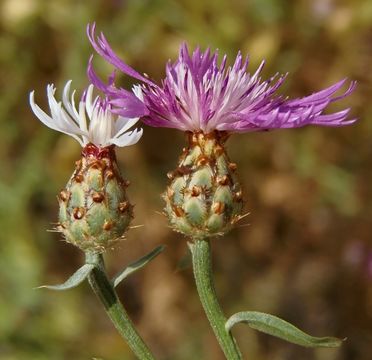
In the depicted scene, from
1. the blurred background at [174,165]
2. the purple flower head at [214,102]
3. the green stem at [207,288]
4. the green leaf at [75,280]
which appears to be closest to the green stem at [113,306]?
the green leaf at [75,280]

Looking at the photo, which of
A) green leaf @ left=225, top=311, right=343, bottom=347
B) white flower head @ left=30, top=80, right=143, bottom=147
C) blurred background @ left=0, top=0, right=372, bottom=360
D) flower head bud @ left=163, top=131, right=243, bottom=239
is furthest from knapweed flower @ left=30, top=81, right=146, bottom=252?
blurred background @ left=0, top=0, right=372, bottom=360

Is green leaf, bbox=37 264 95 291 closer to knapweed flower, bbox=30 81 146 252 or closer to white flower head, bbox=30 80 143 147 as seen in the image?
knapweed flower, bbox=30 81 146 252

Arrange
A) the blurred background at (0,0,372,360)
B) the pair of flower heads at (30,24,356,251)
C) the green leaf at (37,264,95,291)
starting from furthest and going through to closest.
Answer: the blurred background at (0,0,372,360)
the pair of flower heads at (30,24,356,251)
the green leaf at (37,264,95,291)

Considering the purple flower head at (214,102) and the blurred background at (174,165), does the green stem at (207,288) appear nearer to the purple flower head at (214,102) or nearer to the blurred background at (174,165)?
the purple flower head at (214,102)

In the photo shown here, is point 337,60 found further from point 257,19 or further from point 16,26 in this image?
point 16,26

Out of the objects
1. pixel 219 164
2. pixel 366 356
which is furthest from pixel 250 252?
pixel 219 164

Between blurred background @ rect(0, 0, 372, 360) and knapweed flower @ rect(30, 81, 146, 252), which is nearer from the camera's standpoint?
knapweed flower @ rect(30, 81, 146, 252)
